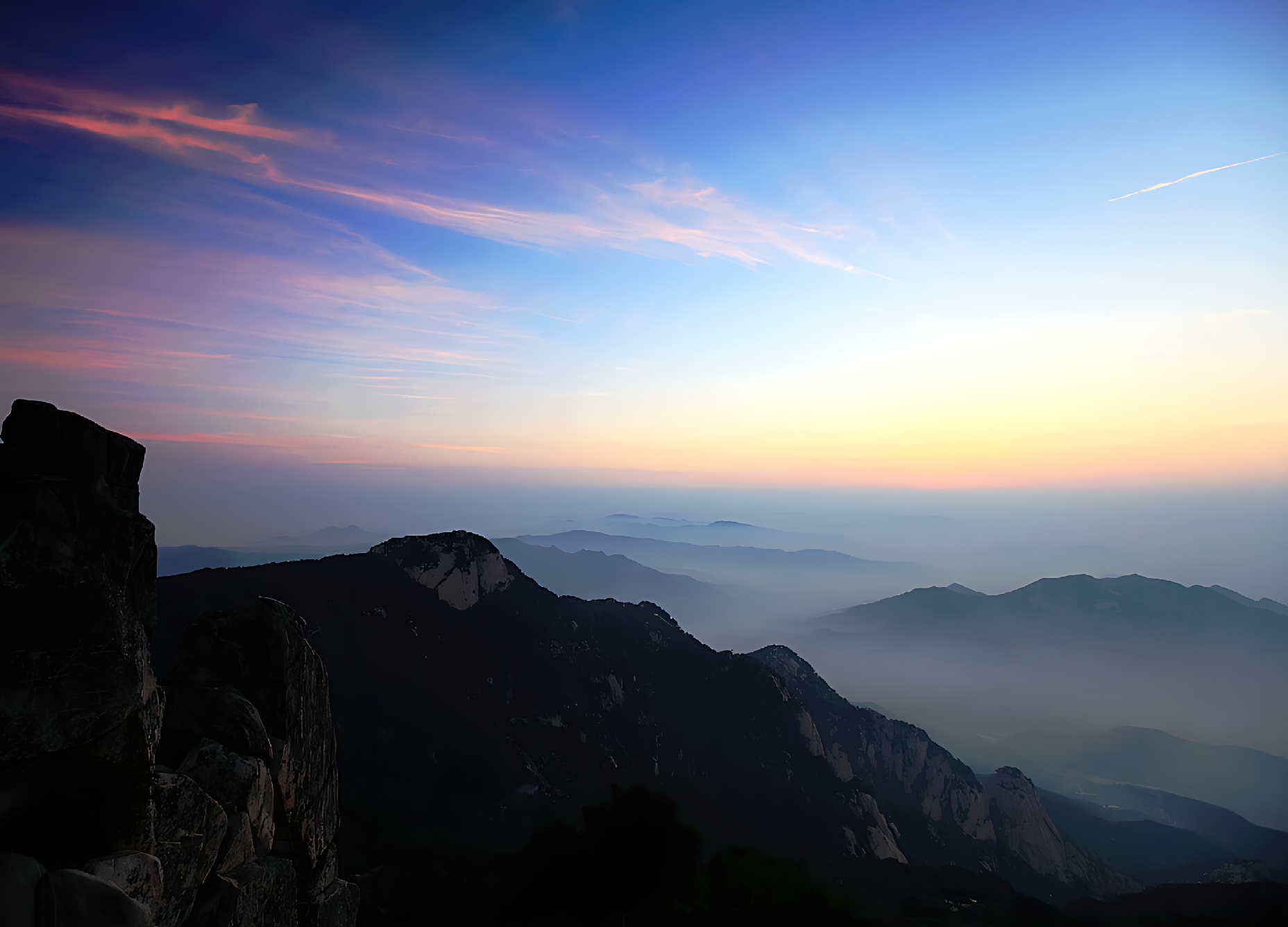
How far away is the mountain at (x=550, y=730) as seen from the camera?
81.4 metres

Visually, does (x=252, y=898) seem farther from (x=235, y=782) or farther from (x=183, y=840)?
(x=183, y=840)

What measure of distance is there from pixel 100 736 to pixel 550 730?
8965 cm

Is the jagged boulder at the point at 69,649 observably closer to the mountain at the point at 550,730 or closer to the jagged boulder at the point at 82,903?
the jagged boulder at the point at 82,903

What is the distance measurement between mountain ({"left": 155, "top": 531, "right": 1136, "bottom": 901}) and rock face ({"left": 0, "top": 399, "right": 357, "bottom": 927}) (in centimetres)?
4709

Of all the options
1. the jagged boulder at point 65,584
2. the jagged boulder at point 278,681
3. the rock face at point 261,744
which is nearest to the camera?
the jagged boulder at point 65,584

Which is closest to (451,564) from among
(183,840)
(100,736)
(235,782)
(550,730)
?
(550,730)

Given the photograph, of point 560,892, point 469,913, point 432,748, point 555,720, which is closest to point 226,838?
point 560,892

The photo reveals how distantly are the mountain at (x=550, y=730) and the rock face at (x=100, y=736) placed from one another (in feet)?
154

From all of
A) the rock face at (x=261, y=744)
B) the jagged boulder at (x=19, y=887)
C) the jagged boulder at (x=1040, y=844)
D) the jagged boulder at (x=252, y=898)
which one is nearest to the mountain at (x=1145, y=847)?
the jagged boulder at (x=1040, y=844)

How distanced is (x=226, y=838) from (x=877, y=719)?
567 feet

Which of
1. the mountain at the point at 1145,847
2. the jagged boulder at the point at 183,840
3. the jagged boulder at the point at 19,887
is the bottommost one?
the mountain at the point at 1145,847

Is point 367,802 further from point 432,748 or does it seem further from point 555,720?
point 555,720

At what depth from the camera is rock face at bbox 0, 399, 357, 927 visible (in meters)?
13.4

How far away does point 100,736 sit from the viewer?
50.4 ft
